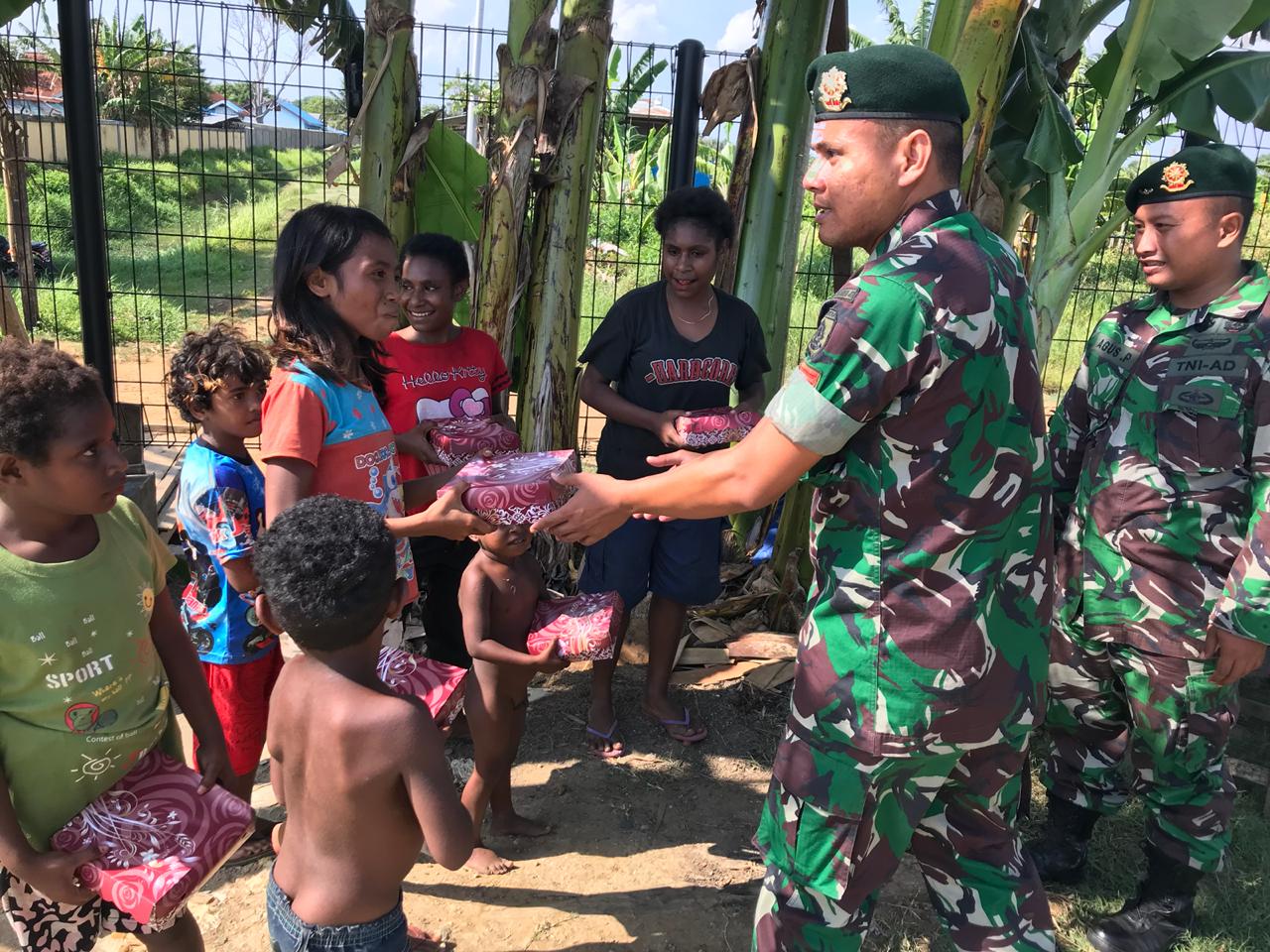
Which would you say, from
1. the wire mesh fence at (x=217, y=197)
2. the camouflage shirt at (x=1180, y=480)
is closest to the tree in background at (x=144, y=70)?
the wire mesh fence at (x=217, y=197)

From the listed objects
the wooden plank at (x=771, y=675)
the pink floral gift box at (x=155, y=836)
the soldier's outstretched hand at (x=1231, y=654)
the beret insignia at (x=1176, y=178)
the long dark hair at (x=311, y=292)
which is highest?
the beret insignia at (x=1176, y=178)

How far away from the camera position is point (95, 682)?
7.00ft

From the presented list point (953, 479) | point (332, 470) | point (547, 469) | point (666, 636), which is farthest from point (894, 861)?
point (666, 636)

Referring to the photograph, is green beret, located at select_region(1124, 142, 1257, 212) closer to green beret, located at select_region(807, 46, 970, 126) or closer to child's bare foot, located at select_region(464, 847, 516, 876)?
green beret, located at select_region(807, 46, 970, 126)

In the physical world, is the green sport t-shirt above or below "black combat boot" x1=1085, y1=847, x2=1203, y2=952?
above

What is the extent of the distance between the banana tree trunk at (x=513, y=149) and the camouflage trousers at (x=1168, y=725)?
9.01ft

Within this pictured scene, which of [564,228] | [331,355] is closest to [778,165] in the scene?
[564,228]

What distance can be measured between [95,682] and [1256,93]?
4853 millimetres

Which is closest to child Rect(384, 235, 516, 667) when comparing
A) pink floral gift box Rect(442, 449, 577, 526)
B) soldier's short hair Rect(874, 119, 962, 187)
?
pink floral gift box Rect(442, 449, 577, 526)

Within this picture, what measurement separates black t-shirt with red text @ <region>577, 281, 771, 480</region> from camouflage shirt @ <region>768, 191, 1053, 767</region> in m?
1.77

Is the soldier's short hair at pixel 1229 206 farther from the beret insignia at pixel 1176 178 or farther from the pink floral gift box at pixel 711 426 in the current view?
the pink floral gift box at pixel 711 426

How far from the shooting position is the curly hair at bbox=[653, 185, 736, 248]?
3.81m

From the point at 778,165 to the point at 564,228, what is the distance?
1221 mm

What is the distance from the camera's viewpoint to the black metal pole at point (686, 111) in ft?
16.7
